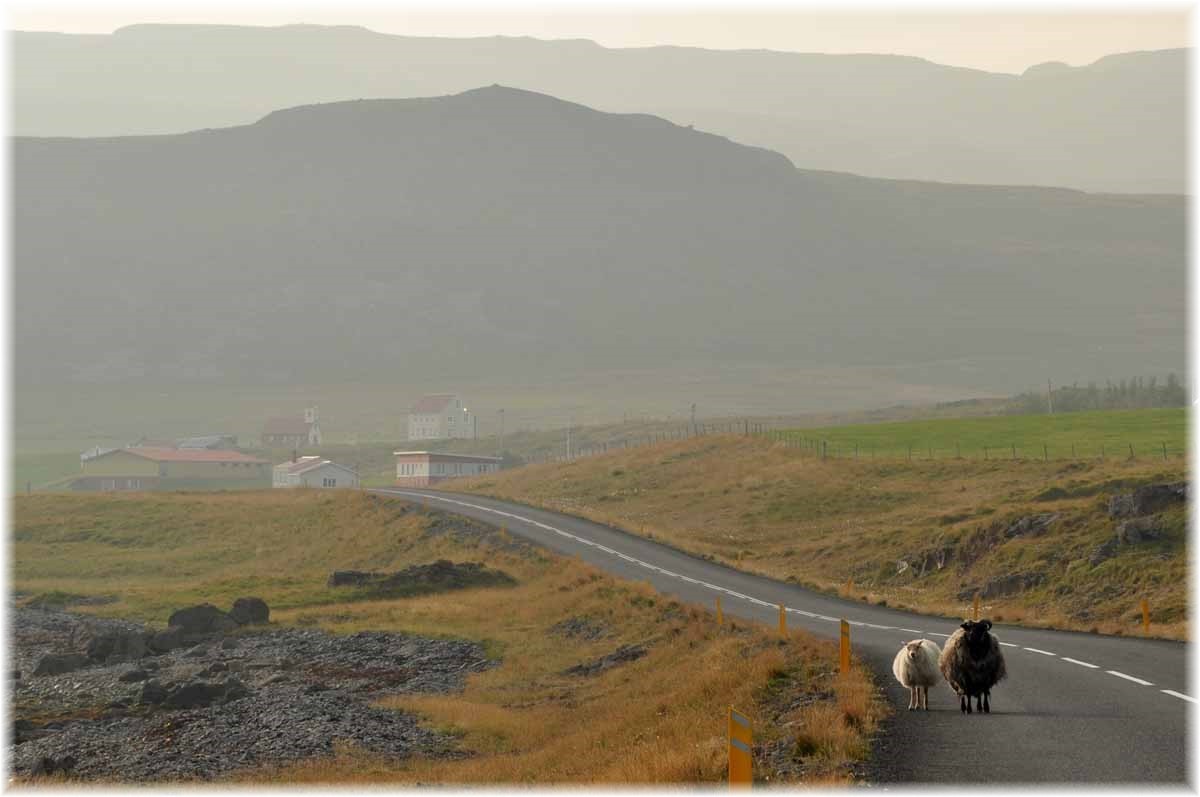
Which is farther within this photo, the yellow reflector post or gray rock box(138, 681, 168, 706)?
gray rock box(138, 681, 168, 706)

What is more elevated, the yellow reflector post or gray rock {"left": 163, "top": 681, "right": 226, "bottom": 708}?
the yellow reflector post

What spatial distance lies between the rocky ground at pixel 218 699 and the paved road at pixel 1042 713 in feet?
38.1

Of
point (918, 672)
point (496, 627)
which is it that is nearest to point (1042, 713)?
point (918, 672)

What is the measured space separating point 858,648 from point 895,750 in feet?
53.9

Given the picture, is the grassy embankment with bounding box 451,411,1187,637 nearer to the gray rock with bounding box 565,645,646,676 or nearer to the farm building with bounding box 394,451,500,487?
the gray rock with bounding box 565,645,646,676

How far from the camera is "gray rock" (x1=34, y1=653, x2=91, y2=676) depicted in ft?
193

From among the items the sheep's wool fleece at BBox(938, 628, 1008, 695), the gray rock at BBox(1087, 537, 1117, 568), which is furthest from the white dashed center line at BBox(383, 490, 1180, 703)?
the gray rock at BBox(1087, 537, 1117, 568)

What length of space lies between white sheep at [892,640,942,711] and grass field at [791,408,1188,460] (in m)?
59.0

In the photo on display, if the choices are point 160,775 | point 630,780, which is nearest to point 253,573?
point 160,775

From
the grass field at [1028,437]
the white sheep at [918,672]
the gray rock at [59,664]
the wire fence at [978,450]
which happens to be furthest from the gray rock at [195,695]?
the grass field at [1028,437]

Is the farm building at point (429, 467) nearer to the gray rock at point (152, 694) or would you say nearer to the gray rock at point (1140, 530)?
the gray rock at point (1140, 530)

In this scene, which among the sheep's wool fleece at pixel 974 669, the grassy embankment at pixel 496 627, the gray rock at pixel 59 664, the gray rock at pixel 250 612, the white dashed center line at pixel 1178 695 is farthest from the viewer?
the gray rock at pixel 250 612

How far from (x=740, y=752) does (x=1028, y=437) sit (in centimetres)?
9555

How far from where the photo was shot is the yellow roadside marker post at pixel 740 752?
1789cm
